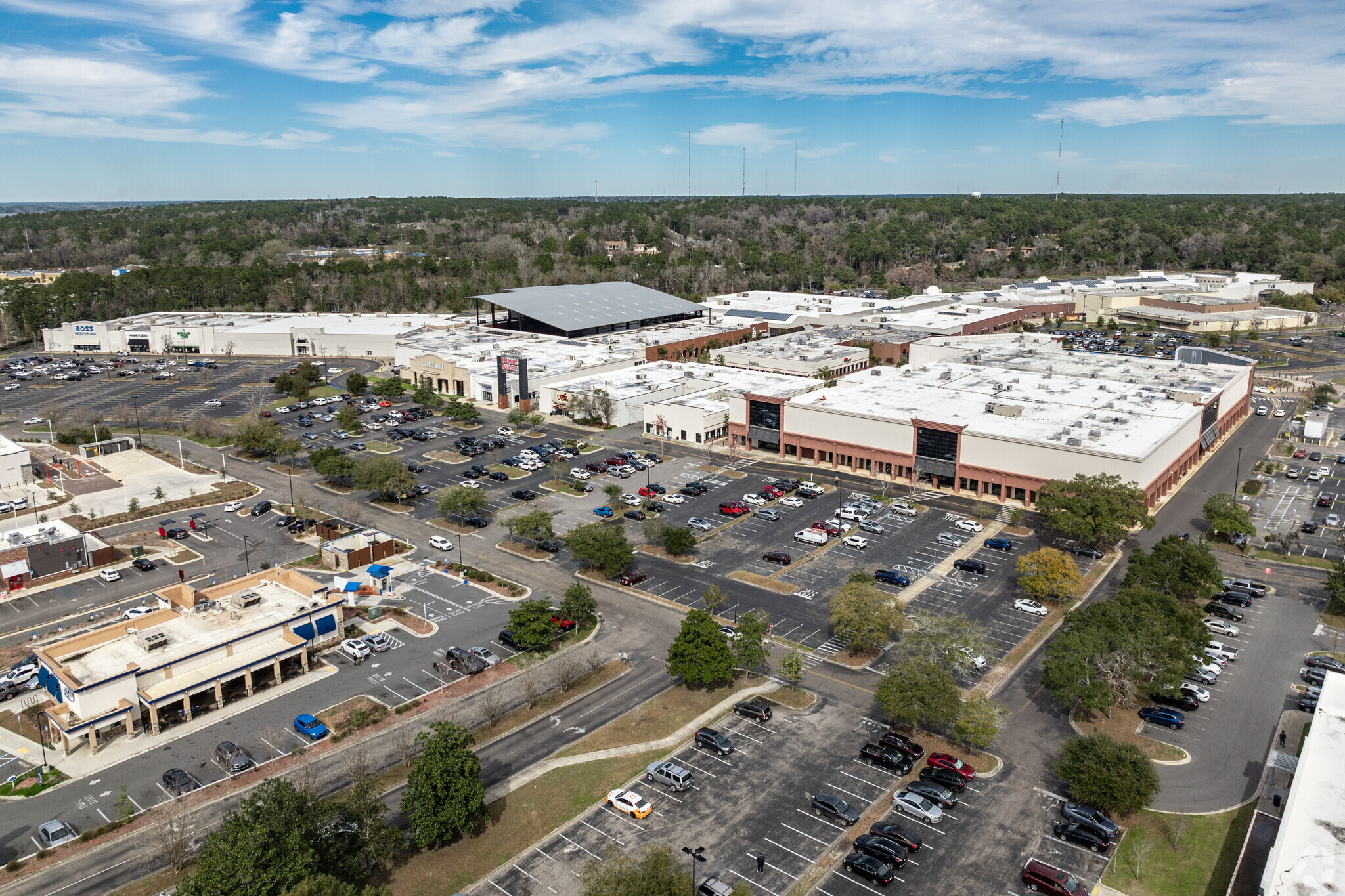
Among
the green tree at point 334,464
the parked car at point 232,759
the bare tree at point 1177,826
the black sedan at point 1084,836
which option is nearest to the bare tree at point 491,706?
the parked car at point 232,759

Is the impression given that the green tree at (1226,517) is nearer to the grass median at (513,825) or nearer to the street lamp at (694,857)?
the grass median at (513,825)

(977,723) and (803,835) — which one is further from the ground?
(977,723)

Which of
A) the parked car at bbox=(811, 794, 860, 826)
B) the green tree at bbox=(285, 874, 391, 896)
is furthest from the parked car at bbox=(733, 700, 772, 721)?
the green tree at bbox=(285, 874, 391, 896)

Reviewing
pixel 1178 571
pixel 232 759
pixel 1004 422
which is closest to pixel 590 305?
pixel 1004 422

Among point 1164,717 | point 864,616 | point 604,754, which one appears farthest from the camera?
point 864,616

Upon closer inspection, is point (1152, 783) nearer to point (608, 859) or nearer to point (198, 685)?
point (608, 859)

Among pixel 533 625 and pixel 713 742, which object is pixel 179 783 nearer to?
pixel 533 625

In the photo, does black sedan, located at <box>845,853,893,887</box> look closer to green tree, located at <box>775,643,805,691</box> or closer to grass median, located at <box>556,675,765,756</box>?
grass median, located at <box>556,675,765,756</box>
